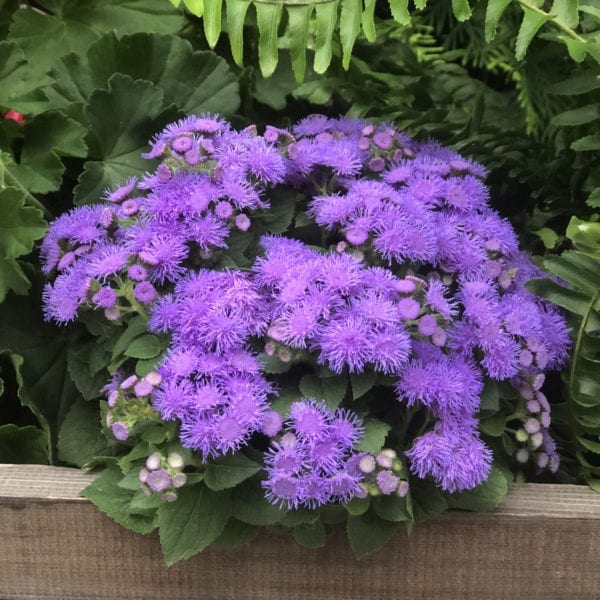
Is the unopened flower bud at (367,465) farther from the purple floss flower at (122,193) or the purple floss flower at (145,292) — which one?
the purple floss flower at (122,193)

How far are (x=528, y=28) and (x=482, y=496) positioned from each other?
1.66 feet

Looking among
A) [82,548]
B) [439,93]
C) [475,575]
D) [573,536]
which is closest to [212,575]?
[82,548]

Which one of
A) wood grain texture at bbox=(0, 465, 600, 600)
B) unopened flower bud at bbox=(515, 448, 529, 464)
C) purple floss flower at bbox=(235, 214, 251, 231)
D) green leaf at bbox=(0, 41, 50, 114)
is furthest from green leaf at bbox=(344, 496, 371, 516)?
green leaf at bbox=(0, 41, 50, 114)

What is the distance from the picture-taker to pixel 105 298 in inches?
30.5

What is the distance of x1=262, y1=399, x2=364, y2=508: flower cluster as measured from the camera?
68cm

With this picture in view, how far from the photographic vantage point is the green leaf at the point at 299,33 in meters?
0.86

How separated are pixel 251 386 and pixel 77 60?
594mm

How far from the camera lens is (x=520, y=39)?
813mm

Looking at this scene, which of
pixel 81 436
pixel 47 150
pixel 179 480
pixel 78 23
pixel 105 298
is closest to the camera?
pixel 179 480

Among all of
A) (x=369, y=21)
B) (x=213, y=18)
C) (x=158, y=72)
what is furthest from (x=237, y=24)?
(x=158, y=72)

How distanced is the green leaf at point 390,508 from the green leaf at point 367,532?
23 mm

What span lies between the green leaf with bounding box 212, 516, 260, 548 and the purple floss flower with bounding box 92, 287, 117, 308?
0.25 metres

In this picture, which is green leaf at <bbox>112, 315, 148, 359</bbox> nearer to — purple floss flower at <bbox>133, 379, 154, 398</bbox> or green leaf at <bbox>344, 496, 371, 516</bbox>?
purple floss flower at <bbox>133, 379, 154, 398</bbox>

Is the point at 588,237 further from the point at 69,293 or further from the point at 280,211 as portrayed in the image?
the point at 69,293
